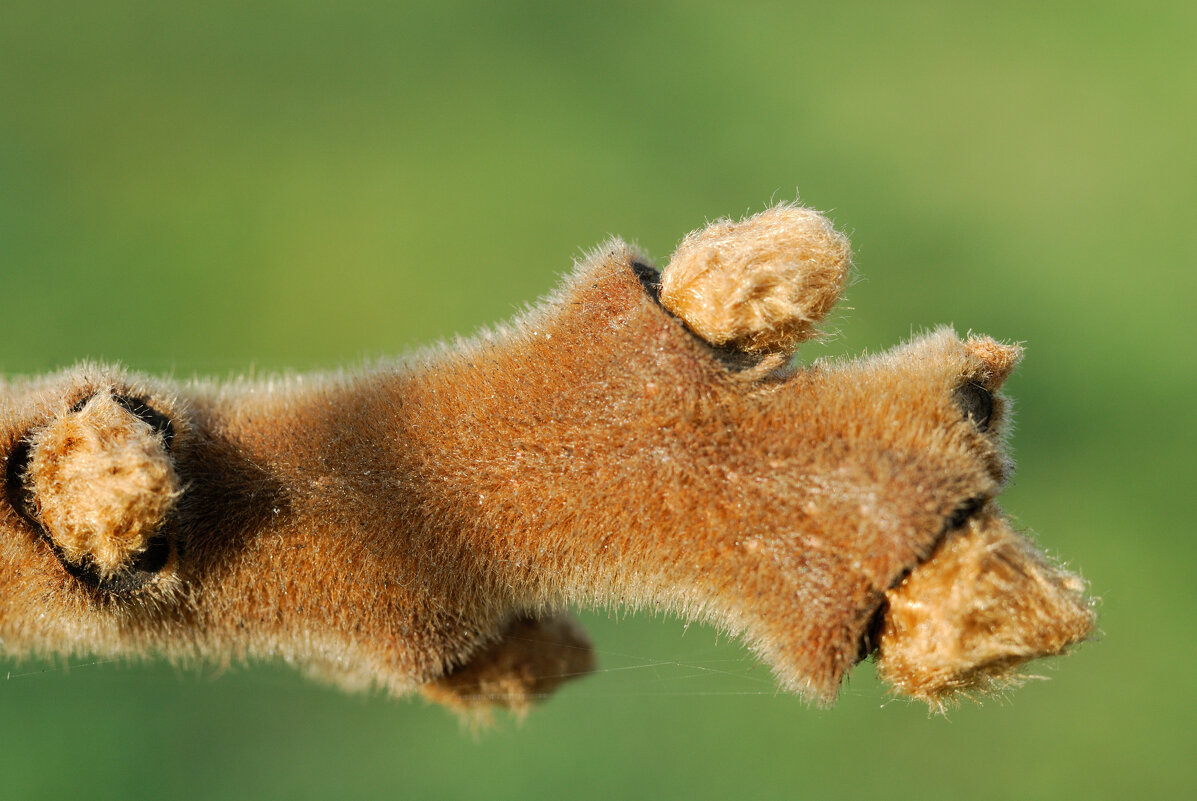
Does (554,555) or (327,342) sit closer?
(554,555)

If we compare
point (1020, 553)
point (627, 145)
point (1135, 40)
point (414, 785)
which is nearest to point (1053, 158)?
point (1135, 40)

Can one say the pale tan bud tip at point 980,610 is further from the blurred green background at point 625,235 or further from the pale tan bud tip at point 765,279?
the blurred green background at point 625,235

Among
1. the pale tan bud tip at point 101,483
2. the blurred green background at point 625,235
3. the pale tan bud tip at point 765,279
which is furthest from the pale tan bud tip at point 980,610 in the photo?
the blurred green background at point 625,235

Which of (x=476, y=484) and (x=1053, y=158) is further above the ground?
(x=1053, y=158)

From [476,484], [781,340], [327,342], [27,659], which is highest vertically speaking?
[327,342]

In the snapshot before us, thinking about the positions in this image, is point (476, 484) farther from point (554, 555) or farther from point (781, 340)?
point (781, 340)

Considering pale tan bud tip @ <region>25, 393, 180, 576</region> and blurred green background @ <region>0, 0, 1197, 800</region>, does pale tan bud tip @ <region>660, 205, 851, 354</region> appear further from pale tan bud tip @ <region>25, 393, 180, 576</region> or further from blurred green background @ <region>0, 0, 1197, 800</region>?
blurred green background @ <region>0, 0, 1197, 800</region>
